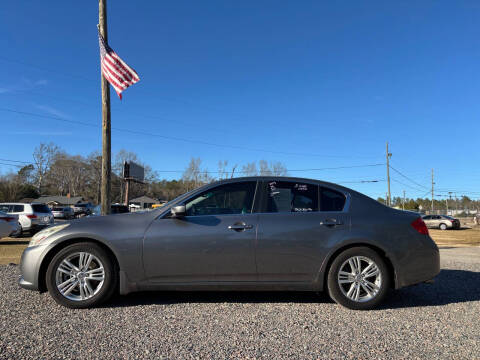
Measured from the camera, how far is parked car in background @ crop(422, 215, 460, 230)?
30258 mm

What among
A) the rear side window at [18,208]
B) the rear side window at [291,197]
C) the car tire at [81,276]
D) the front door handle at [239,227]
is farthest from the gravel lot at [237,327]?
the rear side window at [18,208]

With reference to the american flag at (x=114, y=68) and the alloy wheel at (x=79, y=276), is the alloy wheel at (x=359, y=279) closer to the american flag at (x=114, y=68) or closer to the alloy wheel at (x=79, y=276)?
the alloy wheel at (x=79, y=276)

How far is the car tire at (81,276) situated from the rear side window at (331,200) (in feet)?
8.33

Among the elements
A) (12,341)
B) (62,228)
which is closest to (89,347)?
(12,341)

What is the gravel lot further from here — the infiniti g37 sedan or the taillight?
the taillight

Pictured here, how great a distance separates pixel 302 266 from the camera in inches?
145

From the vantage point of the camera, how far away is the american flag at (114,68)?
8.91 m

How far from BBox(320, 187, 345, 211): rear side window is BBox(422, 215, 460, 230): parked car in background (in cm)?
3195

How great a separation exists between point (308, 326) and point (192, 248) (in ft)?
4.69

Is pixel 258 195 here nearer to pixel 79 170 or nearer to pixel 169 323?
pixel 169 323

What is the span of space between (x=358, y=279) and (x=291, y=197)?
1190 mm

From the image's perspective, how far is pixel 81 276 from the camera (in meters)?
3.61

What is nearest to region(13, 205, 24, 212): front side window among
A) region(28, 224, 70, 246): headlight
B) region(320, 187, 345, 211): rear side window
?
region(28, 224, 70, 246): headlight

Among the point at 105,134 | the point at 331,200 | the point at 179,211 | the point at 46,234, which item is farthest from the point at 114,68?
the point at 331,200
